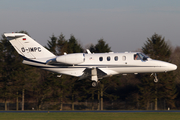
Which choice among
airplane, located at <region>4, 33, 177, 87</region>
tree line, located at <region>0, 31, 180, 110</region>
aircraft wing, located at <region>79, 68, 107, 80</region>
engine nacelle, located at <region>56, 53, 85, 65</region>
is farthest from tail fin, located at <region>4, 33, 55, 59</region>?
tree line, located at <region>0, 31, 180, 110</region>

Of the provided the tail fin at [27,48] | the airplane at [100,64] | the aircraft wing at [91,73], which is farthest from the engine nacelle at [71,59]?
the tail fin at [27,48]

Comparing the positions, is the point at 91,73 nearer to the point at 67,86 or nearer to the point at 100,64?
the point at 100,64

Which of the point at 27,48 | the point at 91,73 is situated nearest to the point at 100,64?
the point at 91,73

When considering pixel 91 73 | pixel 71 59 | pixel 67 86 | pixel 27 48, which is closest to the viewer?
pixel 71 59

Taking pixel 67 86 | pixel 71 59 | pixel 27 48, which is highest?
pixel 27 48

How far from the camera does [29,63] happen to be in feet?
98.8

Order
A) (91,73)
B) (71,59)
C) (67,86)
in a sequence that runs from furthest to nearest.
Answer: (67,86) < (91,73) < (71,59)

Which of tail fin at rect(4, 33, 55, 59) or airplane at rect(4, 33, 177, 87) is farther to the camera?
tail fin at rect(4, 33, 55, 59)

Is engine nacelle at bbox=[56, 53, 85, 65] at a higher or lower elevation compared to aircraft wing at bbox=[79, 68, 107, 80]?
higher

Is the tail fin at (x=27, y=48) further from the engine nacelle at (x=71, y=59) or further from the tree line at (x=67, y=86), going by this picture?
the tree line at (x=67, y=86)

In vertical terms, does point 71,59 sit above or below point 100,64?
above

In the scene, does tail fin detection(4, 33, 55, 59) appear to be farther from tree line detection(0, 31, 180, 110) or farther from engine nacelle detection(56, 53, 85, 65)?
tree line detection(0, 31, 180, 110)

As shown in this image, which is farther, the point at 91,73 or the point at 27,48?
the point at 27,48

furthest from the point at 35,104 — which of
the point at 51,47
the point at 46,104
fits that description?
the point at 51,47
